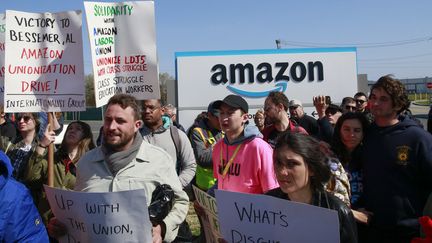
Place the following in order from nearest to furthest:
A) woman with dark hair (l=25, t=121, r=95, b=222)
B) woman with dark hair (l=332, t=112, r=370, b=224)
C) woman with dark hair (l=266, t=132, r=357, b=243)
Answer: woman with dark hair (l=266, t=132, r=357, b=243) → woman with dark hair (l=332, t=112, r=370, b=224) → woman with dark hair (l=25, t=121, r=95, b=222)

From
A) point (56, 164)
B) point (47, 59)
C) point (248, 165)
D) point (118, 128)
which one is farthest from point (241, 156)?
point (47, 59)

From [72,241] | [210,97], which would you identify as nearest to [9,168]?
[72,241]

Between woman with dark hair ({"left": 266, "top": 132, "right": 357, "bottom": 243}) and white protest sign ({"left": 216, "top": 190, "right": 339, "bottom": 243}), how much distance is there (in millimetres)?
158

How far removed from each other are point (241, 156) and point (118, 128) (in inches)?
43.4

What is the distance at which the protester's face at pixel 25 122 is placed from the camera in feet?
16.0

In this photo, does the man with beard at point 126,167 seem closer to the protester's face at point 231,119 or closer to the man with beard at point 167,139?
the protester's face at point 231,119

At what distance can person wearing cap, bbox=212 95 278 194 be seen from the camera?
11.3ft

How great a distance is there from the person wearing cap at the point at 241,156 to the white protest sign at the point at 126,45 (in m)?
0.96

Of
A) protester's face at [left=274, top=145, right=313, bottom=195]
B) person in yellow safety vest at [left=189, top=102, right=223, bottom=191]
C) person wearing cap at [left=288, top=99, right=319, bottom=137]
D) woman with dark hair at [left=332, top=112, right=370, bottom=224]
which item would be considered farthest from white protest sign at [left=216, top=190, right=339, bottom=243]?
person wearing cap at [left=288, top=99, right=319, bottom=137]

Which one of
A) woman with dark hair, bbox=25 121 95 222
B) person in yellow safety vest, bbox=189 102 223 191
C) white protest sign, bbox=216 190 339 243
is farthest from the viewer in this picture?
person in yellow safety vest, bbox=189 102 223 191

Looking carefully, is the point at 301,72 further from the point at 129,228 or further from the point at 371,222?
the point at 129,228

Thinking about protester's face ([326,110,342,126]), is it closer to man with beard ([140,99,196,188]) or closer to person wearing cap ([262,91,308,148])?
person wearing cap ([262,91,308,148])

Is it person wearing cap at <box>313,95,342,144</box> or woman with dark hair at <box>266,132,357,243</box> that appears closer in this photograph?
woman with dark hair at <box>266,132,357,243</box>

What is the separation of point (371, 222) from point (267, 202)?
4.42 feet
